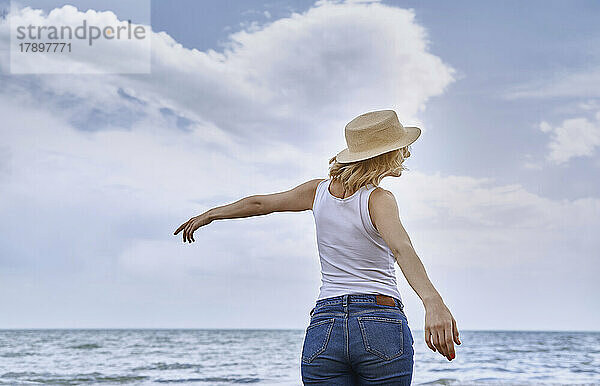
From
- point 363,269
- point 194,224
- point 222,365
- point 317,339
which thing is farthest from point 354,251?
point 222,365

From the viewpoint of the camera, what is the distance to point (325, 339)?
1.97 m

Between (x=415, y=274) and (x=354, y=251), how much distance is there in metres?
0.24

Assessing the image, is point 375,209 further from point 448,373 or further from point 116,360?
point 116,360

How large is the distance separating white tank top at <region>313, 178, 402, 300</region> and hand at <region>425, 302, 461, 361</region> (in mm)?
259

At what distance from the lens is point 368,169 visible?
6.74 feet

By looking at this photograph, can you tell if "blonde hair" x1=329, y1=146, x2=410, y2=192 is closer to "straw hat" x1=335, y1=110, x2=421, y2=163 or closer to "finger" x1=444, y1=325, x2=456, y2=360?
"straw hat" x1=335, y1=110, x2=421, y2=163

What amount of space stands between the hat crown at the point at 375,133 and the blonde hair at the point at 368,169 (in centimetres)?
4

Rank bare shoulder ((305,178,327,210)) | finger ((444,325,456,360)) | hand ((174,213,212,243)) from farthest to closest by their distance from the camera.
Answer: hand ((174,213,212,243)) < bare shoulder ((305,178,327,210)) < finger ((444,325,456,360))

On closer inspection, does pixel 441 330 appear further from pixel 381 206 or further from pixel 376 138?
pixel 376 138

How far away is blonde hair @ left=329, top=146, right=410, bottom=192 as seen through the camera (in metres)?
2.02

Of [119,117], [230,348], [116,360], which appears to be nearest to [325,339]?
[116,360]

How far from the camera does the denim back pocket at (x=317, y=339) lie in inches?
77.7

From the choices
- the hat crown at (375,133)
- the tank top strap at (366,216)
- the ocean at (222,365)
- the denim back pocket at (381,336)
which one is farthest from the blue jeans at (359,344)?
the ocean at (222,365)

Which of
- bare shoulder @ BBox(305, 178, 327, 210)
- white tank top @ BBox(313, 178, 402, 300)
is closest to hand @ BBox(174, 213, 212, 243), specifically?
bare shoulder @ BBox(305, 178, 327, 210)
